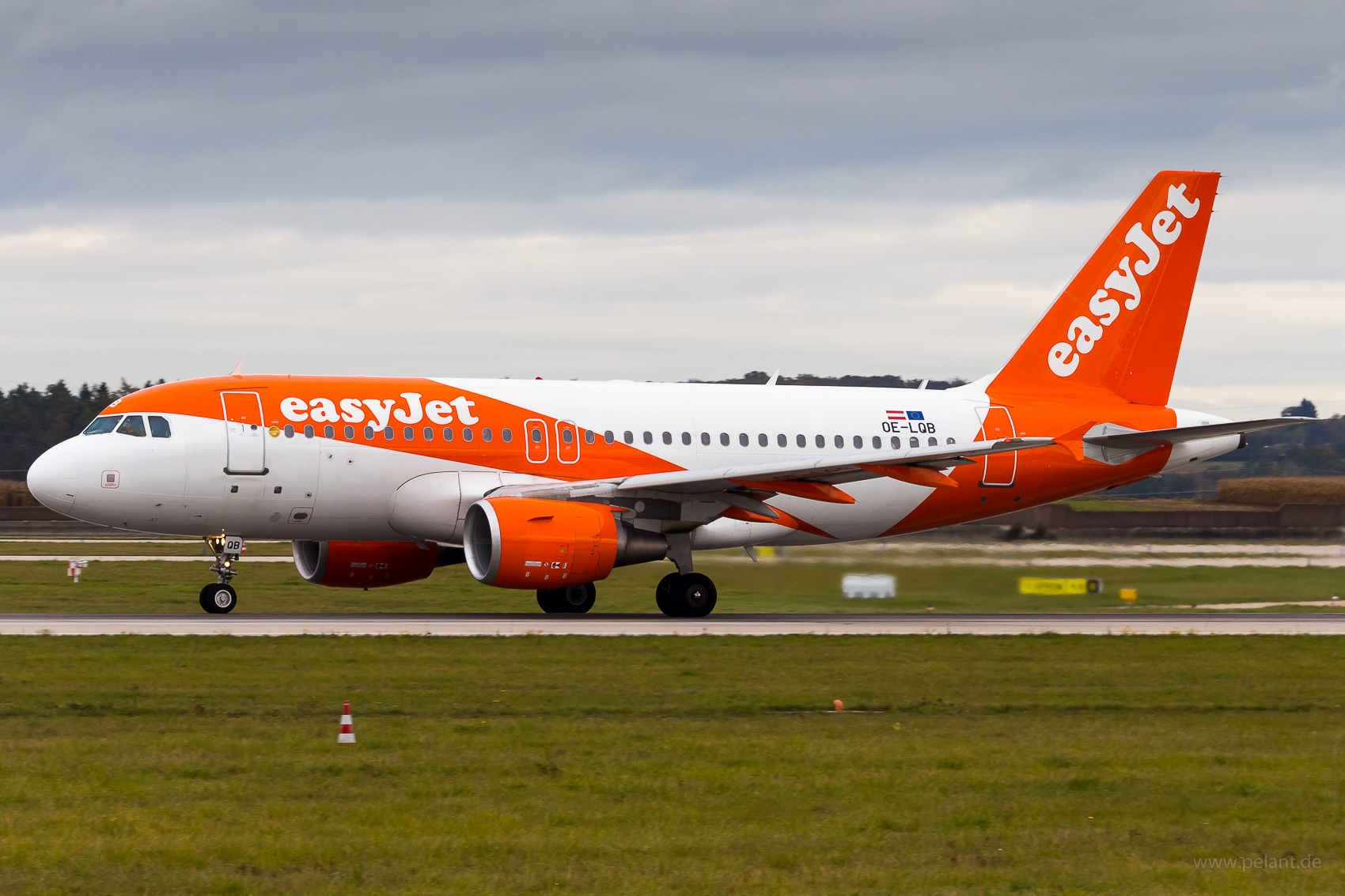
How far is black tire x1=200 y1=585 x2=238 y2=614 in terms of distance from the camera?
27.1 m

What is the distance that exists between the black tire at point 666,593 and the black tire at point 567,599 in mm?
2192

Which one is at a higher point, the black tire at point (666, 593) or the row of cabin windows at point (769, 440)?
the row of cabin windows at point (769, 440)

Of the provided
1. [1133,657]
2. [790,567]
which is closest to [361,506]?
[790,567]

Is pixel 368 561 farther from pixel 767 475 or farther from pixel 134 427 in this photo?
pixel 767 475

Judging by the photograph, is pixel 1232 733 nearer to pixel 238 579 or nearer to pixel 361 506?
pixel 361 506

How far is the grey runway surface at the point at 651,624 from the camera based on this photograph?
78.3 ft

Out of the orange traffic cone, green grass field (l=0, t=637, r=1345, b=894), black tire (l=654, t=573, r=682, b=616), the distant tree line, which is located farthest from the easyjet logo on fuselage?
the distant tree line

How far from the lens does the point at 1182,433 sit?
30.6m

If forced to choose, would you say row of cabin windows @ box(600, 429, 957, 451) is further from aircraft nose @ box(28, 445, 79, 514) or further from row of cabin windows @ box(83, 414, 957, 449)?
aircraft nose @ box(28, 445, 79, 514)

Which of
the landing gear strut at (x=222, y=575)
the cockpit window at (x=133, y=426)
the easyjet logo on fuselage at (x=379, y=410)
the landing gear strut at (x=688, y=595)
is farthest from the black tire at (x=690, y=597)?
the cockpit window at (x=133, y=426)

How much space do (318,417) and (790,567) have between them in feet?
30.3

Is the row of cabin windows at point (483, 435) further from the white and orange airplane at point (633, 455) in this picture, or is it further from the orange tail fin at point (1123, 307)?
the orange tail fin at point (1123, 307)

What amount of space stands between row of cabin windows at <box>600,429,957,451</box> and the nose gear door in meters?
6.35

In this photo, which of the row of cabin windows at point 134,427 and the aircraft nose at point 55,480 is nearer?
the aircraft nose at point 55,480
